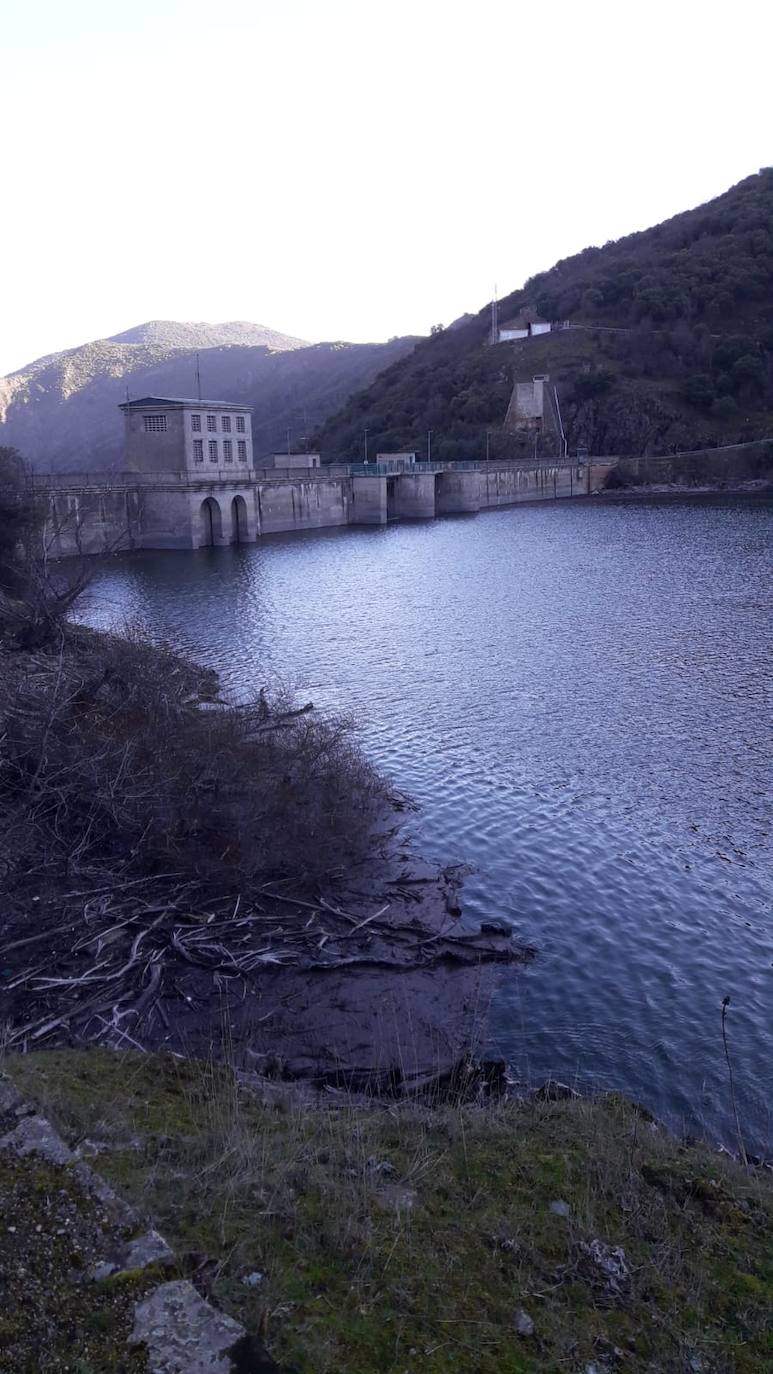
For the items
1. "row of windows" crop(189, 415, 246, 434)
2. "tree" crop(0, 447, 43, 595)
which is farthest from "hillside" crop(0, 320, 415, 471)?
"tree" crop(0, 447, 43, 595)

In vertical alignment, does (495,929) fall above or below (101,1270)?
below

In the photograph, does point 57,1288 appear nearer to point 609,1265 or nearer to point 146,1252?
point 146,1252

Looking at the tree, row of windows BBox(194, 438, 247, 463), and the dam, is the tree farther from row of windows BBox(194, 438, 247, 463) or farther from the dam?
row of windows BBox(194, 438, 247, 463)

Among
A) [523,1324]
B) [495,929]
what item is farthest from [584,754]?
[523,1324]

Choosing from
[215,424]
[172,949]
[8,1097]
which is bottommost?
[172,949]

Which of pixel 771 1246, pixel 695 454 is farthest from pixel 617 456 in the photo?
pixel 771 1246

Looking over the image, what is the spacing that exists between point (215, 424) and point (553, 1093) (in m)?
62.2

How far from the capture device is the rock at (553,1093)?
987cm

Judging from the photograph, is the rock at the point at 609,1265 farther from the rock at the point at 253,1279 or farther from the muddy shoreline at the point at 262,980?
the muddy shoreline at the point at 262,980

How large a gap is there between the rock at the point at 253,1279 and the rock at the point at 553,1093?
4.84 meters

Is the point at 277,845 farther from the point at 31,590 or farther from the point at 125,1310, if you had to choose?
the point at 31,590

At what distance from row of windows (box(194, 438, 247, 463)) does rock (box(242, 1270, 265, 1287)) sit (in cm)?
6313

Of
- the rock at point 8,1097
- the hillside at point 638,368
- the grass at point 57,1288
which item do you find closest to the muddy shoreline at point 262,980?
the rock at point 8,1097

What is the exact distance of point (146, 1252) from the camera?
17.6 feet
